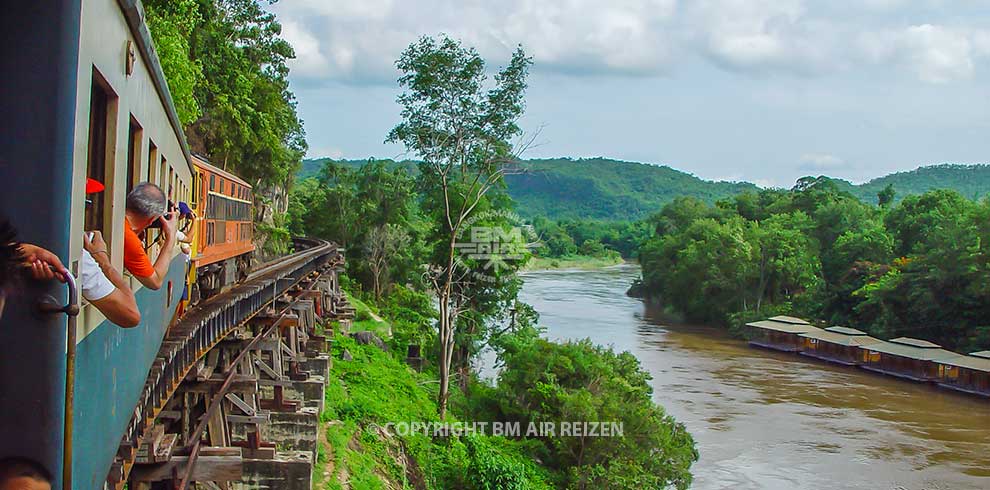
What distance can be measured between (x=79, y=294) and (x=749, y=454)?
2391cm

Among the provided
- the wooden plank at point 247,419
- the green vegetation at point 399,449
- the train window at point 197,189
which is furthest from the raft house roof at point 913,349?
the train window at point 197,189

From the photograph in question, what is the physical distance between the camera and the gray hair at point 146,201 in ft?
10.6

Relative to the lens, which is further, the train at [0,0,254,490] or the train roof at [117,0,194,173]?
the train roof at [117,0,194,173]

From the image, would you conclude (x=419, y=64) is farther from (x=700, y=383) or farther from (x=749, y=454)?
(x=700, y=383)

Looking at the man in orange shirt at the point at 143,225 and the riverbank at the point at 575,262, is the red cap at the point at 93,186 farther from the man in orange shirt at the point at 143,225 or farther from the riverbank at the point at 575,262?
the riverbank at the point at 575,262

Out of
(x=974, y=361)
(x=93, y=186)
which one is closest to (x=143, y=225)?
(x=93, y=186)

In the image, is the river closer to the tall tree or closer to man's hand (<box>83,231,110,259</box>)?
the tall tree

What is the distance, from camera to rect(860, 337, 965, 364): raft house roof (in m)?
37.1

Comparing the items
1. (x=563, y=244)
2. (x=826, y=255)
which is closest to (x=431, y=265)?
(x=826, y=255)

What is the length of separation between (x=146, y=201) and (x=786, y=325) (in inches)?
1841

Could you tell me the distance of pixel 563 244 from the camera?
10138 cm

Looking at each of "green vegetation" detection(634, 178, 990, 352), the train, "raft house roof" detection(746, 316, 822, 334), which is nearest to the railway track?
the train

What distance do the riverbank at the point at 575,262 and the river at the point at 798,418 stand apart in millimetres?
38662

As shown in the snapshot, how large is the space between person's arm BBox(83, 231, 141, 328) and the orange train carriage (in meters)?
7.12
